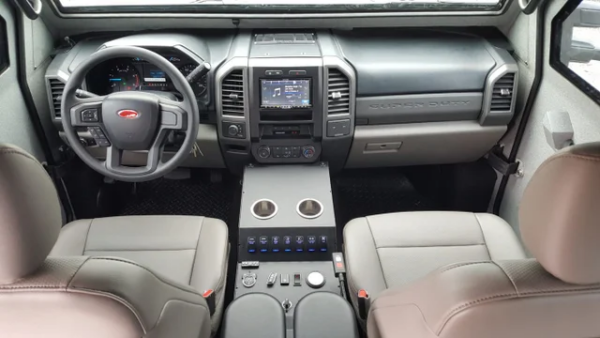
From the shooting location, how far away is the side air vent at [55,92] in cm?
239

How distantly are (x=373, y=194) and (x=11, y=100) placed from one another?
196 cm

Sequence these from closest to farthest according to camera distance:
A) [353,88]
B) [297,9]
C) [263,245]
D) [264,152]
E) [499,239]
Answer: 1. [499,239]
2. [263,245]
3. [353,88]
4. [264,152]
5. [297,9]

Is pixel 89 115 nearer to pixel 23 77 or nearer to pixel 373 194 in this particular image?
pixel 23 77

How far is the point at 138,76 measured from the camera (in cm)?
237

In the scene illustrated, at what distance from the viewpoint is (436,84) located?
8.02 feet

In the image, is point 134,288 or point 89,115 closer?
point 134,288

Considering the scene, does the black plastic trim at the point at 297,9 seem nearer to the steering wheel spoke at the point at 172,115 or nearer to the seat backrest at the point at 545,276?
the steering wheel spoke at the point at 172,115

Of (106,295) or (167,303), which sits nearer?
(106,295)

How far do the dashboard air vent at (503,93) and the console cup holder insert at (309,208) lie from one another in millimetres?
929

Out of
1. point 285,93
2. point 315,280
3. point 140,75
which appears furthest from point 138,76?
point 315,280

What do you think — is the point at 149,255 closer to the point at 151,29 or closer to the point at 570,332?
the point at 151,29

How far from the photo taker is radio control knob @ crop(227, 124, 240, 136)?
2428 mm

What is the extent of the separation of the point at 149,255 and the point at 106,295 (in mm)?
1064

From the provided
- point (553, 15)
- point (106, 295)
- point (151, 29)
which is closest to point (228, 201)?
point (151, 29)
